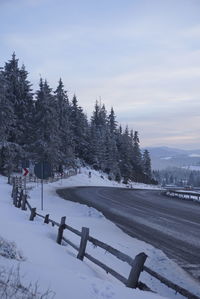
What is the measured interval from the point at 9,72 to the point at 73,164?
26395 millimetres

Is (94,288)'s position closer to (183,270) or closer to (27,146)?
(183,270)

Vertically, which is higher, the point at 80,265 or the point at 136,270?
the point at 136,270

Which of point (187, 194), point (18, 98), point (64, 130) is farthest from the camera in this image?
point (64, 130)

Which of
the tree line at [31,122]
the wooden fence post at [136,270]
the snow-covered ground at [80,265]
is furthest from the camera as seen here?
the tree line at [31,122]

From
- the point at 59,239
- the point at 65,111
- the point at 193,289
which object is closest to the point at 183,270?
the point at 193,289

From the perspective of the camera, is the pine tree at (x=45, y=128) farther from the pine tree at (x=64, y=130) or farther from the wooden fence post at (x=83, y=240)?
the wooden fence post at (x=83, y=240)

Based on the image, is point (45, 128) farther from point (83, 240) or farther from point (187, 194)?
point (83, 240)

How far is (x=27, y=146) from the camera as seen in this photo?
186 feet

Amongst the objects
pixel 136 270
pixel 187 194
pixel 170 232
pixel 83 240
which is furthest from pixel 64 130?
pixel 136 270

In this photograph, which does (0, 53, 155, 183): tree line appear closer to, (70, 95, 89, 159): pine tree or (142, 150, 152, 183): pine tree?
(70, 95, 89, 159): pine tree

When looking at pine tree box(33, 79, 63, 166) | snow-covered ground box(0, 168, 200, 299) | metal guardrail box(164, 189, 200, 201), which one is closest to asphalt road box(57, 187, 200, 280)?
snow-covered ground box(0, 168, 200, 299)

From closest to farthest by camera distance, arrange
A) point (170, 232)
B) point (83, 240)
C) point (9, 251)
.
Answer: point (9, 251) → point (83, 240) → point (170, 232)

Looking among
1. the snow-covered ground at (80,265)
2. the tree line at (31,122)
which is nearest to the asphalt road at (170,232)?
the snow-covered ground at (80,265)

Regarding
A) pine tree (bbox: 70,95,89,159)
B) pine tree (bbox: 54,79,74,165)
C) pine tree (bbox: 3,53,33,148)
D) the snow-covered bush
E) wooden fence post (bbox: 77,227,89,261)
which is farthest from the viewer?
pine tree (bbox: 70,95,89,159)
